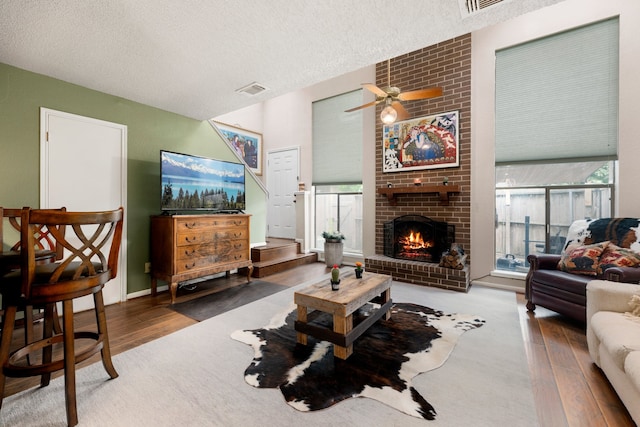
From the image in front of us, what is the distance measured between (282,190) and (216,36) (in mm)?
4248

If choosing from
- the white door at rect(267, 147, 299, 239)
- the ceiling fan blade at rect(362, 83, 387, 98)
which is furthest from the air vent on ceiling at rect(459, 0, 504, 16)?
the white door at rect(267, 147, 299, 239)

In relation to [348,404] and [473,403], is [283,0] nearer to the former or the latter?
[348,404]

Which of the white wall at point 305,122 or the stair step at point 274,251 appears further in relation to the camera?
the white wall at point 305,122

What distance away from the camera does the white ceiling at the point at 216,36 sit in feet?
5.84

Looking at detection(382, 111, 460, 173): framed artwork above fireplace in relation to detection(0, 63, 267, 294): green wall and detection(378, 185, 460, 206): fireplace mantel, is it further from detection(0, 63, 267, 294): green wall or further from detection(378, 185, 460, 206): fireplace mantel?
detection(0, 63, 267, 294): green wall

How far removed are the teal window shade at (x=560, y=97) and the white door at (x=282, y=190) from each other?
12.6 feet

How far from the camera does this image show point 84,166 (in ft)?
9.38

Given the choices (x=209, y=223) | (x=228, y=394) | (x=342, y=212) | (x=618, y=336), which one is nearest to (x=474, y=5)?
(x=618, y=336)

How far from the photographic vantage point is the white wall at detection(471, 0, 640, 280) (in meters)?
→ 2.93

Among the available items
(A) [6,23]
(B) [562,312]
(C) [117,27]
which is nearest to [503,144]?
(B) [562,312]

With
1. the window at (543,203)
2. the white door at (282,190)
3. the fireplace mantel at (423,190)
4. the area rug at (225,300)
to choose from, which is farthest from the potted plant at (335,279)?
the white door at (282,190)

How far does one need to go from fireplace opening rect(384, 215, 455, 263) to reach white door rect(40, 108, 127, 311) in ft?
12.3

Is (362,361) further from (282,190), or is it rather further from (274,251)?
(282,190)

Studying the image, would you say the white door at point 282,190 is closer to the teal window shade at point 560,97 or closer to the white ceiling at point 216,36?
the white ceiling at point 216,36
